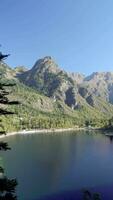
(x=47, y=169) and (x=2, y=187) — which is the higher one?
(x=2, y=187)

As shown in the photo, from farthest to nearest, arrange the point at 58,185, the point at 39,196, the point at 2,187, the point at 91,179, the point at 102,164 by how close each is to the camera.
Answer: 1. the point at 102,164
2. the point at 91,179
3. the point at 58,185
4. the point at 39,196
5. the point at 2,187

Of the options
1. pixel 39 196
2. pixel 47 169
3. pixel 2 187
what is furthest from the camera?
pixel 47 169

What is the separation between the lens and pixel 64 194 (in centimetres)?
10312

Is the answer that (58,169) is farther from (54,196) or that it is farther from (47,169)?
(54,196)

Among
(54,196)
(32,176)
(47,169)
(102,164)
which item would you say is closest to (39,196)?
(54,196)

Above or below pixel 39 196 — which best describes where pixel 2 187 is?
above

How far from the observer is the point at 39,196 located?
332 ft

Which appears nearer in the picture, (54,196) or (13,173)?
(54,196)

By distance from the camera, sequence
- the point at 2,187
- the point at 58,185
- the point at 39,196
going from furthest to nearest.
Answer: the point at 58,185
the point at 39,196
the point at 2,187

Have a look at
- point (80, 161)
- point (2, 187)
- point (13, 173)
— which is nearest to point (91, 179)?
point (13, 173)

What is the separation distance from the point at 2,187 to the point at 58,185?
331 ft

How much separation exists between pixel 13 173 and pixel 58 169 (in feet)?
72.9

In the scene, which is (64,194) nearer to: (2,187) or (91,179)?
(91,179)

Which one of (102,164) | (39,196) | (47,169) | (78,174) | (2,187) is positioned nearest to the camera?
(2,187)
